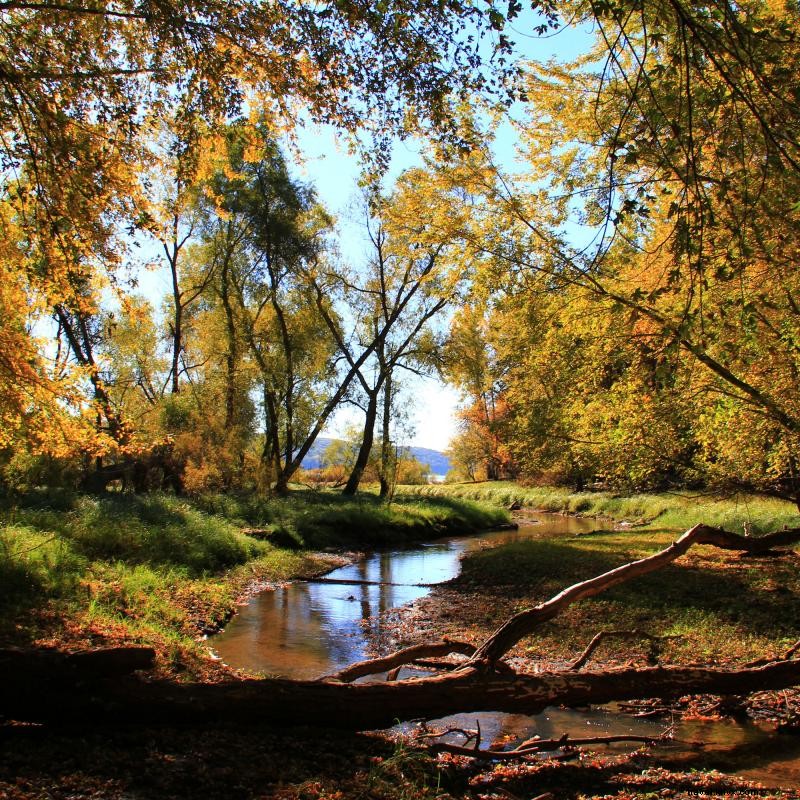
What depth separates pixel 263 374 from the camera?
2809 cm

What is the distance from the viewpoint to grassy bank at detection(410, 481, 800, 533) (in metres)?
17.5

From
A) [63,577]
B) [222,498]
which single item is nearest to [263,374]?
[222,498]

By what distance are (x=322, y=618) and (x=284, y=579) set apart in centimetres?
411

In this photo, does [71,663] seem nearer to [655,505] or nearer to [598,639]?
[598,639]

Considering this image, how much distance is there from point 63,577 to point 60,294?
391 centimetres

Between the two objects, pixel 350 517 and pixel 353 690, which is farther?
pixel 350 517

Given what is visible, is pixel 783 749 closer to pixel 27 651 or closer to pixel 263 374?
pixel 27 651

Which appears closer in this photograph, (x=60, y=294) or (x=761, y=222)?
(x=761, y=222)

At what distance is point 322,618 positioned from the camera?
10703 millimetres

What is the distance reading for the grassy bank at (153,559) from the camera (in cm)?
721

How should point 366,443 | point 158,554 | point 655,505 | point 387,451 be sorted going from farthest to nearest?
point 387,451 → point 366,443 → point 655,505 → point 158,554

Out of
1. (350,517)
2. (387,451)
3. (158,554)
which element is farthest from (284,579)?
(387,451)

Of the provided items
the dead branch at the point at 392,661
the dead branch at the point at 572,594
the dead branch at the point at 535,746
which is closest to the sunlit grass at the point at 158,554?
the dead branch at the point at 392,661

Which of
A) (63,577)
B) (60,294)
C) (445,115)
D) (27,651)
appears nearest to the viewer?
(27,651)
